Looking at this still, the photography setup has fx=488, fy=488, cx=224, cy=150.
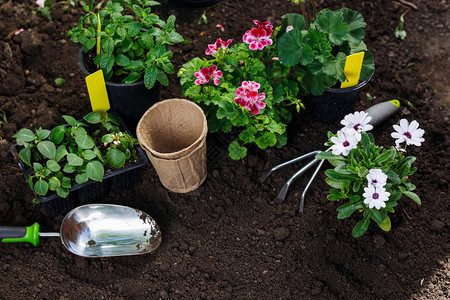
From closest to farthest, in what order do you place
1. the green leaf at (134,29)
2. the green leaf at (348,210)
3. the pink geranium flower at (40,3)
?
the green leaf at (348,210)
the green leaf at (134,29)
the pink geranium flower at (40,3)

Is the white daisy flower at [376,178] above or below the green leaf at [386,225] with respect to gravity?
above

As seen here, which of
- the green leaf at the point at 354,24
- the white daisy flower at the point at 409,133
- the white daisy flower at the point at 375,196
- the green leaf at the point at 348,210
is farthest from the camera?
the green leaf at the point at 354,24

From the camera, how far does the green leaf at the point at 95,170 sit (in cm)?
212

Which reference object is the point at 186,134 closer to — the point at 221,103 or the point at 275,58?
the point at 221,103

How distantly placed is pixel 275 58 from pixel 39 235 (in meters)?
1.40

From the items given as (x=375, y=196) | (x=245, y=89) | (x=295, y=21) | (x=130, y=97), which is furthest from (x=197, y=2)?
(x=375, y=196)

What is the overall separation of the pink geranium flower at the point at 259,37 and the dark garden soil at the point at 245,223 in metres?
0.57

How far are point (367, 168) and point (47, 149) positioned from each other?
138 centimetres

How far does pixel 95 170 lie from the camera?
2.14 m

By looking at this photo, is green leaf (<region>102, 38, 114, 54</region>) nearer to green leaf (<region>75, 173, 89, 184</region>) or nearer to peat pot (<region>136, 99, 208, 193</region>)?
peat pot (<region>136, 99, 208, 193</region>)

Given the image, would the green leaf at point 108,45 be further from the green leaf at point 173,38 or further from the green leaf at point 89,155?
the green leaf at point 89,155

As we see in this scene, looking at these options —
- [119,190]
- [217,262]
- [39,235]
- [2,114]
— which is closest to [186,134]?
[119,190]

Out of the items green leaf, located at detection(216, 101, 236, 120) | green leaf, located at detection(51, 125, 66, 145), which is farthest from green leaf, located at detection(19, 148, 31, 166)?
green leaf, located at detection(216, 101, 236, 120)

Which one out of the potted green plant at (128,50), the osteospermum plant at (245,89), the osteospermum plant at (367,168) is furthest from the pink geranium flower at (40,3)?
the osteospermum plant at (367,168)
